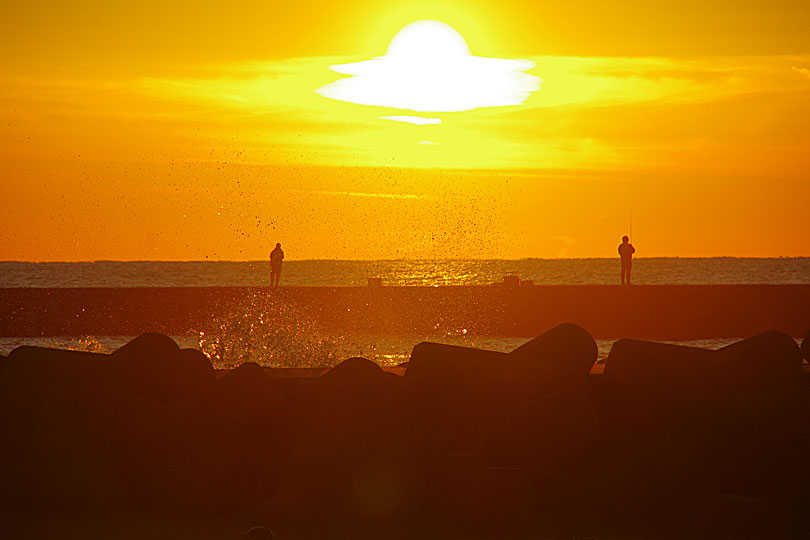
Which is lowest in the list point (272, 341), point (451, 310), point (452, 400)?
point (272, 341)

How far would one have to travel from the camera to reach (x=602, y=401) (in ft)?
22.6

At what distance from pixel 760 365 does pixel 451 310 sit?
67.1 ft

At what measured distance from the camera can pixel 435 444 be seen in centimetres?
646

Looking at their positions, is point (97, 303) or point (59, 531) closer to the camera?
point (59, 531)

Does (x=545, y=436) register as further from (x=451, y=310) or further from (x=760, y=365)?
(x=451, y=310)

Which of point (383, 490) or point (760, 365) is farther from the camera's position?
point (760, 365)

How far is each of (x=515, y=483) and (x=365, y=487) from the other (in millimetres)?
746

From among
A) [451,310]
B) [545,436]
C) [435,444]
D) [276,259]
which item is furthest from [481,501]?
[276,259]

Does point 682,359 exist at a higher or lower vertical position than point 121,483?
higher

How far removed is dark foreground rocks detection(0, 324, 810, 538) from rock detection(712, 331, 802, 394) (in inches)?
0.5

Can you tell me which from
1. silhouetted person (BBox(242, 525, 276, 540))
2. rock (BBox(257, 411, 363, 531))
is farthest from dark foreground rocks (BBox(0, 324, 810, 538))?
silhouetted person (BBox(242, 525, 276, 540))

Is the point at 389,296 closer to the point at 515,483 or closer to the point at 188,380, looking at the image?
the point at 188,380

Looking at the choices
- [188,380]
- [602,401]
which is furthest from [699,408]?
[188,380]

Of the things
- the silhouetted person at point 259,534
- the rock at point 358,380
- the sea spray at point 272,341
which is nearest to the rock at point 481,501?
the silhouetted person at point 259,534
